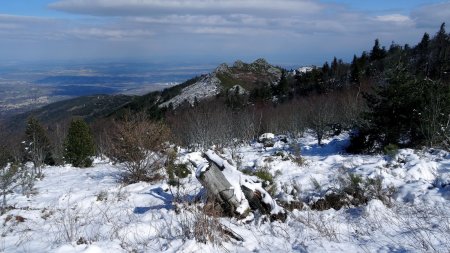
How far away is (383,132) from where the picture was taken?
15.3 m

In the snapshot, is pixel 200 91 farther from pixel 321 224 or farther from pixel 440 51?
pixel 321 224

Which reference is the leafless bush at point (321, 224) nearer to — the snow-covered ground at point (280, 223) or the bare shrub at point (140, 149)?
the snow-covered ground at point (280, 223)

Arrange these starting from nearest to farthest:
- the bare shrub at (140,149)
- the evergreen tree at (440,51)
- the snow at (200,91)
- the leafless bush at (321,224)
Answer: the leafless bush at (321,224) → the bare shrub at (140,149) → the evergreen tree at (440,51) → the snow at (200,91)

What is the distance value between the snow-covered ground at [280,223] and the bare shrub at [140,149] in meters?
1.85

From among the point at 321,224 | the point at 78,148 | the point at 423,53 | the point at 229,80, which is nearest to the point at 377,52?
the point at 423,53

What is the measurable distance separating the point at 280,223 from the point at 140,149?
6540mm

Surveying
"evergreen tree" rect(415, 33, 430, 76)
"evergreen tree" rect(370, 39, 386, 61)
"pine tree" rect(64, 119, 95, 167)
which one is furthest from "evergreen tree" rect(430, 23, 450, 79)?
"pine tree" rect(64, 119, 95, 167)

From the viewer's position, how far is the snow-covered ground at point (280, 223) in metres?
5.25

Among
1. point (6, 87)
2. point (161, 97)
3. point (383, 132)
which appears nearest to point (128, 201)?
point (383, 132)

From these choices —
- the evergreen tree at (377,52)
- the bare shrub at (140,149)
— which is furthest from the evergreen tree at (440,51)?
the bare shrub at (140,149)

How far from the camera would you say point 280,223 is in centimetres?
643

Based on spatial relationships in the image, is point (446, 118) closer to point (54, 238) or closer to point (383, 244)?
point (383, 244)

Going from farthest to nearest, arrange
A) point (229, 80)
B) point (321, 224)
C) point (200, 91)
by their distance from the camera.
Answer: point (229, 80) → point (200, 91) → point (321, 224)

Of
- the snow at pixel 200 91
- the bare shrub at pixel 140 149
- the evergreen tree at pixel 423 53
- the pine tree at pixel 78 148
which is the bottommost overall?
the snow at pixel 200 91
